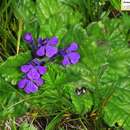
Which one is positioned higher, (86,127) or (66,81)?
(66,81)

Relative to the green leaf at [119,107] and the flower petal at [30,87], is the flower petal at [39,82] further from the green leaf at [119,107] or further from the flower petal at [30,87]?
the green leaf at [119,107]

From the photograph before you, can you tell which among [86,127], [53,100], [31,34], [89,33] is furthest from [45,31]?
[86,127]

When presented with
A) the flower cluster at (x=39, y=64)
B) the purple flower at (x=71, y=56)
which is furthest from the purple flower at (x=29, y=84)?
the purple flower at (x=71, y=56)

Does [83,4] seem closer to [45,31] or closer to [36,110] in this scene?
[45,31]

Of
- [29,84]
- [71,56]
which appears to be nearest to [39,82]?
[29,84]

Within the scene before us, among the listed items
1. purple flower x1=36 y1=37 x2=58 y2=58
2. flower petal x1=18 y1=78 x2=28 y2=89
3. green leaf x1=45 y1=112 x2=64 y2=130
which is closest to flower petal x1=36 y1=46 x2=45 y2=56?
purple flower x1=36 y1=37 x2=58 y2=58
